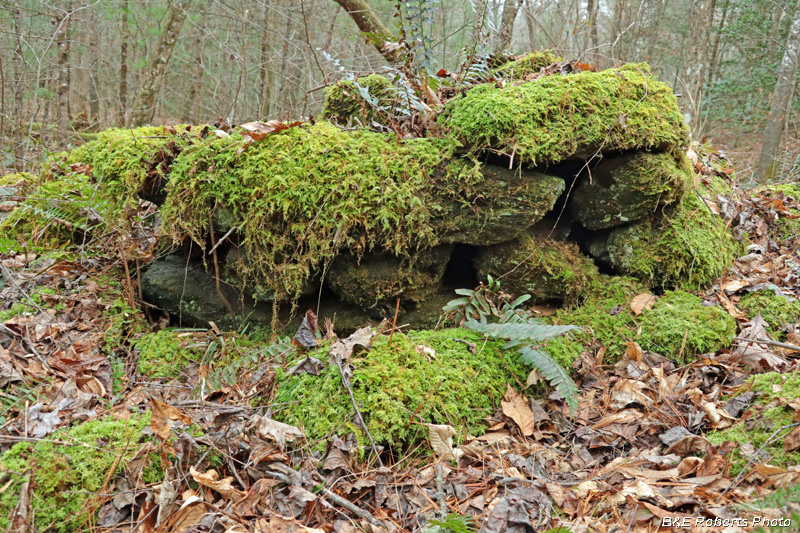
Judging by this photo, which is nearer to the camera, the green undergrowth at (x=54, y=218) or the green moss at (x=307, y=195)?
the green moss at (x=307, y=195)

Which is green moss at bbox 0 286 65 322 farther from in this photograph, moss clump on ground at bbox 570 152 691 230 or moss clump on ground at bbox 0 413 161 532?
moss clump on ground at bbox 570 152 691 230

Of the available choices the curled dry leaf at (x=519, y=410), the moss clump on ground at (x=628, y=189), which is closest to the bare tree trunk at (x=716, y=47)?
the moss clump on ground at (x=628, y=189)

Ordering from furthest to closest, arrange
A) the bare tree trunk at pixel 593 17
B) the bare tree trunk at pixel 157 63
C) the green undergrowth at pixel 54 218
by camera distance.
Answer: the bare tree trunk at pixel 593 17
the bare tree trunk at pixel 157 63
the green undergrowth at pixel 54 218

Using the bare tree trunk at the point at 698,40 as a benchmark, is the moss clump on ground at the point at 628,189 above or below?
below

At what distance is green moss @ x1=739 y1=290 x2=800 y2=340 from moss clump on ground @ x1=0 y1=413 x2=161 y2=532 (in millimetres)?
4255

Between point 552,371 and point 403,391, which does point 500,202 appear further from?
point 403,391

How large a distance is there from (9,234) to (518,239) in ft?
15.9

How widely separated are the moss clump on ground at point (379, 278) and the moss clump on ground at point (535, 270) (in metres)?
0.51

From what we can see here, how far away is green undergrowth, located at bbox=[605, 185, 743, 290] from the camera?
13.2 ft

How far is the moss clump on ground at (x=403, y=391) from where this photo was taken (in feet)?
8.55

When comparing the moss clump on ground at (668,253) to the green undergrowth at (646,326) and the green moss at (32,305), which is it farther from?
the green moss at (32,305)

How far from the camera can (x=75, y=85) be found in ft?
42.3

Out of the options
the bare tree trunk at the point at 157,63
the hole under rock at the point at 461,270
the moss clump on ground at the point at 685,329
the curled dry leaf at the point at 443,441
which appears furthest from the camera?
the bare tree trunk at the point at 157,63

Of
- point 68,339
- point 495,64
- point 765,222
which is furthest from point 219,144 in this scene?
point 765,222
